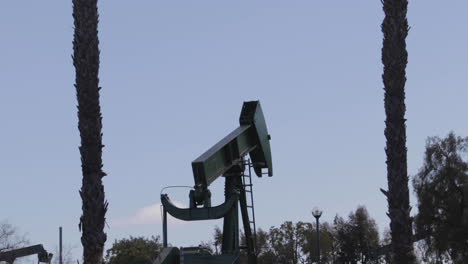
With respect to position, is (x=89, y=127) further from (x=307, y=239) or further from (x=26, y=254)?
(x=307, y=239)

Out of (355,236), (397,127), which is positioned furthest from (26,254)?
(397,127)

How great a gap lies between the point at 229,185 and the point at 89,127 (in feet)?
50.2

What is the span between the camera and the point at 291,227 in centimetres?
9519

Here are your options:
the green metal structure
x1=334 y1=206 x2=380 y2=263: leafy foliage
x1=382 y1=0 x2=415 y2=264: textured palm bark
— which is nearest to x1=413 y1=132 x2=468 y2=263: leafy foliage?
x1=334 y1=206 x2=380 y2=263: leafy foliage

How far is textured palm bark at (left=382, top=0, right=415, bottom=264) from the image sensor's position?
22484mm

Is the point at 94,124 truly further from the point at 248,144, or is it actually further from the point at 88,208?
the point at 248,144

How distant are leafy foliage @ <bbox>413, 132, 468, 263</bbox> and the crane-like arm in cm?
1552

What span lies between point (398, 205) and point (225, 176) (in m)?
14.2

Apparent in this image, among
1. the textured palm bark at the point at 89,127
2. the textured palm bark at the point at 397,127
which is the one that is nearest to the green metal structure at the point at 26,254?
→ the textured palm bark at the point at 89,127

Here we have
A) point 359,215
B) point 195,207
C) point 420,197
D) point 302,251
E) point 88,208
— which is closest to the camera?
point 88,208

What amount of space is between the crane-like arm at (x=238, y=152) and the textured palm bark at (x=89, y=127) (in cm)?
1113

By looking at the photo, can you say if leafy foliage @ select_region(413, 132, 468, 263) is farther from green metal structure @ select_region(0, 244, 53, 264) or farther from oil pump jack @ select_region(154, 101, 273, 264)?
green metal structure @ select_region(0, 244, 53, 264)

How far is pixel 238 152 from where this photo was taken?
36.0 meters

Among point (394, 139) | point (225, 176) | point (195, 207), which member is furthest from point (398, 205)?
point (225, 176)
